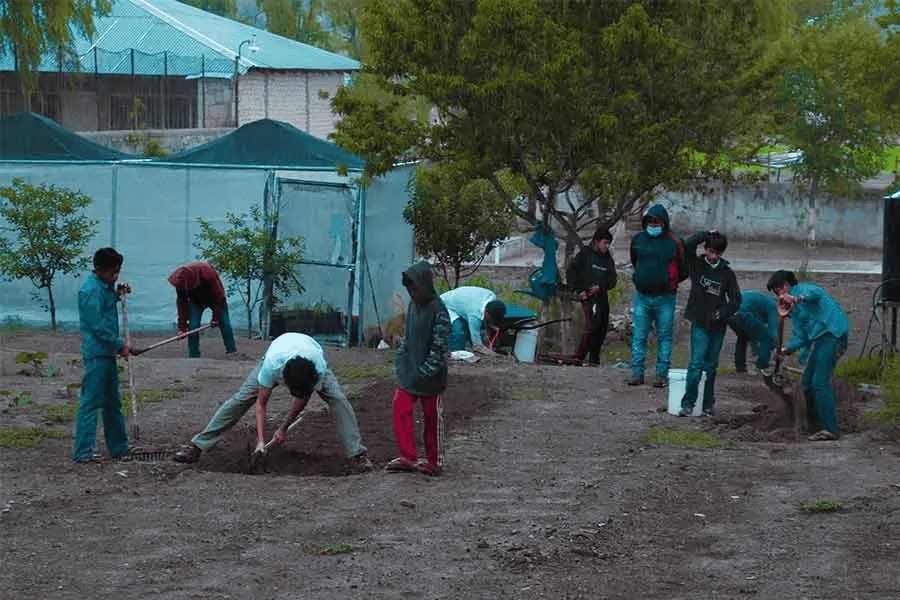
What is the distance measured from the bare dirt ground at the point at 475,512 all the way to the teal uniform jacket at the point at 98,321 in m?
0.86

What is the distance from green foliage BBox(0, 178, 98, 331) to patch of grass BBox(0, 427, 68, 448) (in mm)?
8309

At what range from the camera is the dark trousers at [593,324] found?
Result: 55.9 feet

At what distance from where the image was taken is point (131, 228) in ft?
67.5

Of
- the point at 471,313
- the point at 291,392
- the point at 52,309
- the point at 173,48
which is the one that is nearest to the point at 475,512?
the point at 291,392

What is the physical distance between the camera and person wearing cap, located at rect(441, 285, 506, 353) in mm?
17156

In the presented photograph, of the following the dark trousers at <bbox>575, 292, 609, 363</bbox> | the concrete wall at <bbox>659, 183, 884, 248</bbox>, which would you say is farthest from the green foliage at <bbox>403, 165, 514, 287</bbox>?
the concrete wall at <bbox>659, 183, 884, 248</bbox>

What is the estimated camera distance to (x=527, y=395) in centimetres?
1410

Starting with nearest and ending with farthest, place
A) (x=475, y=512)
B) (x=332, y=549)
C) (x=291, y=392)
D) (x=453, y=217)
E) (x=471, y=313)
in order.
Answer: (x=332, y=549)
(x=475, y=512)
(x=291, y=392)
(x=471, y=313)
(x=453, y=217)

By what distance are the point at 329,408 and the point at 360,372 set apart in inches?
204

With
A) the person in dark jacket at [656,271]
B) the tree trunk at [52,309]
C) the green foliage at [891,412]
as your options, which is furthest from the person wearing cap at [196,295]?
the green foliage at [891,412]

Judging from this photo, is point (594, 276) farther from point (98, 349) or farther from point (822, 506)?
point (822, 506)

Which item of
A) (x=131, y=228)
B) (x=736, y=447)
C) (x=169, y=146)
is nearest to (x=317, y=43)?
(x=169, y=146)

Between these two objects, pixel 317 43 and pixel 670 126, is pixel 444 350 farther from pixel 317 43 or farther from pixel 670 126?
pixel 317 43

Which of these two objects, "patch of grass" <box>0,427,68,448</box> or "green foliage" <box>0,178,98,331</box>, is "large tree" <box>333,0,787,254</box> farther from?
"patch of grass" <box>0,427,68,448</box>
